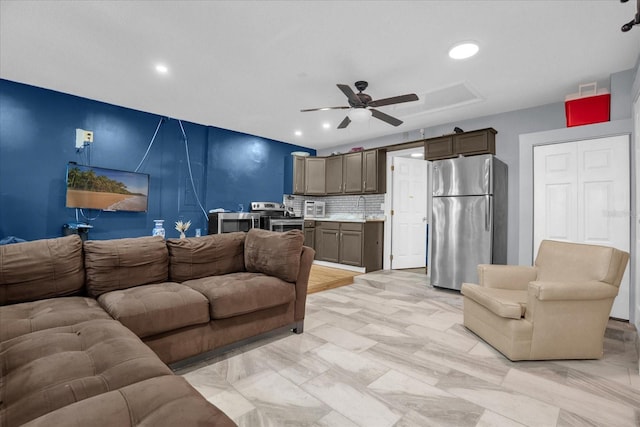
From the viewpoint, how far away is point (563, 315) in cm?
215

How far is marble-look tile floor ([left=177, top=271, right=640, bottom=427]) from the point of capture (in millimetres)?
1572

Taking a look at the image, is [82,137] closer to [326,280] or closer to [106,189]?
[106,189]

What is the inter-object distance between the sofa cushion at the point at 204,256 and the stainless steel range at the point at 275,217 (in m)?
2.80

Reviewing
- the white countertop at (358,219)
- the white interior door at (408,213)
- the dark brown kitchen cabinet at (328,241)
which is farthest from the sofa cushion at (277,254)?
the white interior door at (408,213)

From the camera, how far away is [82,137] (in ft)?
13.7

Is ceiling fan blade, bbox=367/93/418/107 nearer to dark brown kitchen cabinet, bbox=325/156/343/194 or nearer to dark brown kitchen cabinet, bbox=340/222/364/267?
dark brown kitchen cabinet, bbox=340/222/364/267

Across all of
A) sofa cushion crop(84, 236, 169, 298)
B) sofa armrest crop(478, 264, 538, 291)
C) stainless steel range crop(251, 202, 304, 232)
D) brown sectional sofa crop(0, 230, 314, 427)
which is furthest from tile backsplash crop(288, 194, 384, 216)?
sofa cushion crop(84, 236, 169, 298)

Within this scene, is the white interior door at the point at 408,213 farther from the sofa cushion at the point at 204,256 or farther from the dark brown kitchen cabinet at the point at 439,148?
the sofa cushion at the point at 204,256

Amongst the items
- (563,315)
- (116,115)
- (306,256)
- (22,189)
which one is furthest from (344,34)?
(22,189)

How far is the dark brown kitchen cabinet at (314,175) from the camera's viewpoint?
21.2 feet

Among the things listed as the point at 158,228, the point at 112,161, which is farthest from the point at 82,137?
the point at 158,228

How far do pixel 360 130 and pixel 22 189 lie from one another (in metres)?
5.03

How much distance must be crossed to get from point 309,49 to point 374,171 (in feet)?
10.2

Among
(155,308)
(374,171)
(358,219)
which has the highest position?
(374,171)
